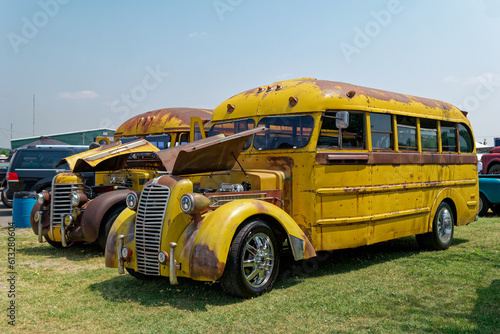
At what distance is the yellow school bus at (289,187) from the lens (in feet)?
17.3

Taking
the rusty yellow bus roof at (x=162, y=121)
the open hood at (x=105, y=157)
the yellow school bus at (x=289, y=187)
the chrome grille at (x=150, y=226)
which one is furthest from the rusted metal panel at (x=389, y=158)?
the rusty yellow bus roof at (x=162, y=121)

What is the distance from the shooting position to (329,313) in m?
4.83

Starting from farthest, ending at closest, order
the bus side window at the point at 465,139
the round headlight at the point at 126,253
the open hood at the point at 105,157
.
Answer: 1. the bus side window at the point at 465,139
2. the open hood at the point at 105,157
3. the round headlight at the point at 126,253

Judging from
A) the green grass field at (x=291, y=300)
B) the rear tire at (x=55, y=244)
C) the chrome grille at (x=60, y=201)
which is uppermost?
the chrome grille at (x=60, y=201)

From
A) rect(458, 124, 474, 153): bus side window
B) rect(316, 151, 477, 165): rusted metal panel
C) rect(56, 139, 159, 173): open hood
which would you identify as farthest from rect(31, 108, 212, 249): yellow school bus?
rect(458, 124, 474, 153): bus side window

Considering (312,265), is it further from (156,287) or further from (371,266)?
(156,287)

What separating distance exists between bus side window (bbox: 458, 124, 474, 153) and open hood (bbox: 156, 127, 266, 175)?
187 inches

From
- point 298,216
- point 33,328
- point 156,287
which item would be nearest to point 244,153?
point 298,216

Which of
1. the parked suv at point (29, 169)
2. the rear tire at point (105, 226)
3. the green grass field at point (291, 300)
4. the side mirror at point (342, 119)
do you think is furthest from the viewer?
the parked suv at point (29, 169)

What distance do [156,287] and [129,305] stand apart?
0.76 meters

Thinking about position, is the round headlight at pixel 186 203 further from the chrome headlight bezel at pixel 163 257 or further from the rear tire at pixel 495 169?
the rear tire at pixel 495 169

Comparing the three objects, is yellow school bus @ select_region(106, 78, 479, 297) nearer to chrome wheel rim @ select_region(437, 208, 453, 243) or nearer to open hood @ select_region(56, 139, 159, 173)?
chrome wheel rim @ select_region(437, 208, 453, 243)

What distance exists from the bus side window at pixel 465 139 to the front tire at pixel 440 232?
4.21 feet

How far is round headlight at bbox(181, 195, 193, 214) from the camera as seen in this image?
202 inches
